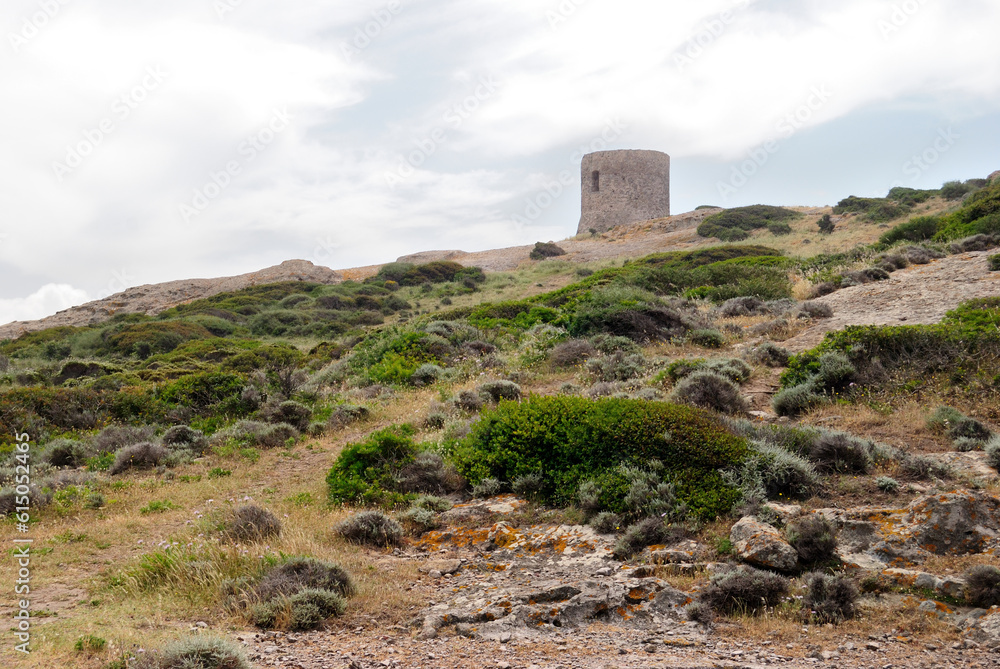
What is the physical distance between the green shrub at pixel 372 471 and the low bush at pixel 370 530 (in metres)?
0.86

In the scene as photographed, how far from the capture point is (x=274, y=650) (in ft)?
13.5

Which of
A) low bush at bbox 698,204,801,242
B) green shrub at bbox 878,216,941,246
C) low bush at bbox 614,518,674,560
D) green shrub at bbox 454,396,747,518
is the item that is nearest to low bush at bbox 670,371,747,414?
green shrub at bbox 454,396,747,518

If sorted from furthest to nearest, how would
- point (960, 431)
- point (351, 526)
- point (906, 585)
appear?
point (960, 431), point (351, 526), point (906, 585)

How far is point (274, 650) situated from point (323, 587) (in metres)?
0.77

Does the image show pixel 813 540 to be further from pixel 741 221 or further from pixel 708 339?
pixel 741 221

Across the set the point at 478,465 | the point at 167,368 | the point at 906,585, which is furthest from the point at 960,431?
the point at 167,368

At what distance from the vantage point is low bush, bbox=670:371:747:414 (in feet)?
27.9

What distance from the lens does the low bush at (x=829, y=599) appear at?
428 cm

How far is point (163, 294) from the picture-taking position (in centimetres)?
4162

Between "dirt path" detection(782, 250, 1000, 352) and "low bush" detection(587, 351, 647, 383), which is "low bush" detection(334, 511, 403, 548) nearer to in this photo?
"low bush" detection(587, 351, 647, 383)

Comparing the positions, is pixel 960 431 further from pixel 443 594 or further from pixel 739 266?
pixel 739 266
